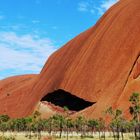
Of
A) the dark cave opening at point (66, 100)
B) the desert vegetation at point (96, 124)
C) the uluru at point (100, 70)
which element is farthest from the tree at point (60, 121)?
the dark cave opening at point (66, 100)

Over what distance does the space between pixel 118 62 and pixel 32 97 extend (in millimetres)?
53632

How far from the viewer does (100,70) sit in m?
134

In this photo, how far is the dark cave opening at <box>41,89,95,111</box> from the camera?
5300 inches

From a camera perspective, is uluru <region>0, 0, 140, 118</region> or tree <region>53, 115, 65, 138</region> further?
uluru <region>0, 0, 140, 118</region>

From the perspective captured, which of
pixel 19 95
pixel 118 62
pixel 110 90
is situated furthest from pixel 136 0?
pixel 19 95

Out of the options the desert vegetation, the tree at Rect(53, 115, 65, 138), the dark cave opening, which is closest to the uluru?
the dark cave opening

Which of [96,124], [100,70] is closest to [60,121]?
[96,124]

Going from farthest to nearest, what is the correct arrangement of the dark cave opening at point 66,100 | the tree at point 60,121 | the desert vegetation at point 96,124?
the dark cave opening at point 66,100 < the tree at point 60,121 < the desert vegetation at point 96,124

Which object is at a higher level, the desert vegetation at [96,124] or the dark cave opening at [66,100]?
the dark cave opening at [66,100]

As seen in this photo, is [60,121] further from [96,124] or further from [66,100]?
[66,100]

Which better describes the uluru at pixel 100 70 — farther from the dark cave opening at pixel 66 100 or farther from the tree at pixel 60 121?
the tree at pixel 60 121

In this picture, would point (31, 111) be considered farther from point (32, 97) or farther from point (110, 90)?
point (110, 90)

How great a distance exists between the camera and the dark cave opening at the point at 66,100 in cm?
13462

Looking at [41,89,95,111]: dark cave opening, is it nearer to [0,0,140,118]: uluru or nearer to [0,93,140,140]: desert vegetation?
[0,0,140,118]: uluru
